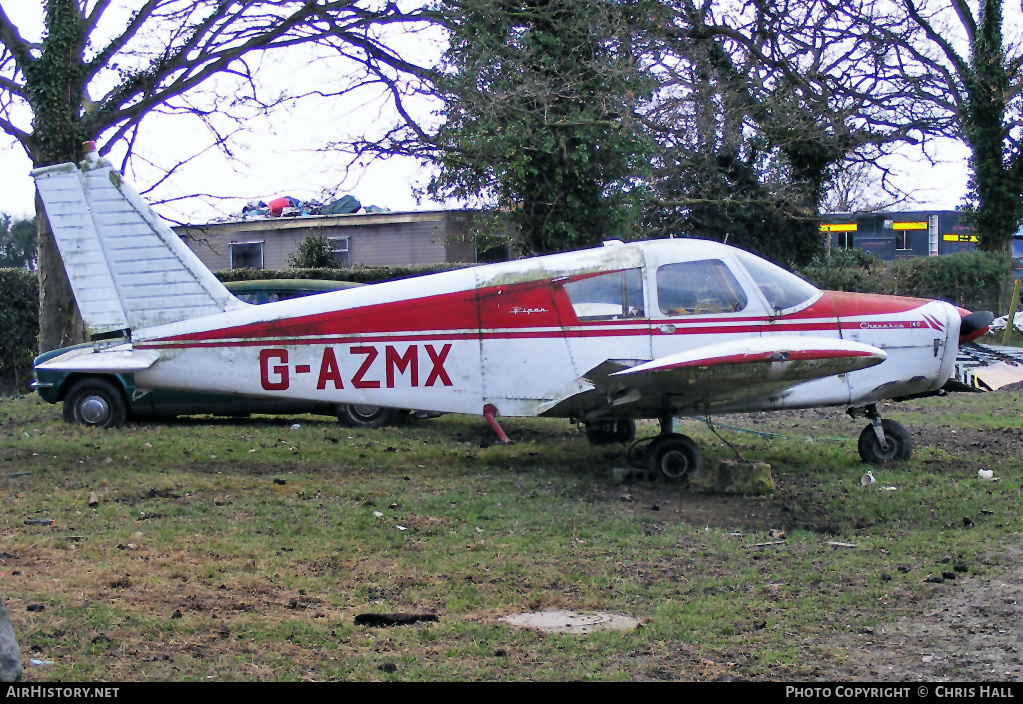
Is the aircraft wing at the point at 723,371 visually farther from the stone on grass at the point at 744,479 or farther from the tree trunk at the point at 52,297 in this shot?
the tree trunk at the point at 52,297

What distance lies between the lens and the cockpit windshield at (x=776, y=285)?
952 cm

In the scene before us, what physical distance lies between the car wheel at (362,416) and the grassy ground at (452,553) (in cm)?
108

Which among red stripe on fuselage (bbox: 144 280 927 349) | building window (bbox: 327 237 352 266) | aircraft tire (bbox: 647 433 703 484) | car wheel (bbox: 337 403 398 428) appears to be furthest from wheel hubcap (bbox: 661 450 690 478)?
building window (bbox: 327 237 352 266)

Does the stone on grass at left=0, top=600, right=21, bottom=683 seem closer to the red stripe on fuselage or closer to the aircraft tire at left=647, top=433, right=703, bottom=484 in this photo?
the red stripe on fuselage

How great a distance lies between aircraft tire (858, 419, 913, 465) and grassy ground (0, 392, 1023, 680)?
23 cm

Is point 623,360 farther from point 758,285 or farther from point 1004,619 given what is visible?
point 1004,619

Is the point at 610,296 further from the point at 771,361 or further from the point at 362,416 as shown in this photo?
the point at 362,416

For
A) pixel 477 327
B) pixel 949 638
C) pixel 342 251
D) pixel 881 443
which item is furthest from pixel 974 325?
pixel 342 251

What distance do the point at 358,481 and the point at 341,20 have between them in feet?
31.5

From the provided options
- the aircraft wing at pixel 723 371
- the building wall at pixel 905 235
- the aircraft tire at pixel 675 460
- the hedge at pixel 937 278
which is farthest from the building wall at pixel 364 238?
the building wall at pixel 905 235

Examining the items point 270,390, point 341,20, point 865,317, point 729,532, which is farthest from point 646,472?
point 341,20

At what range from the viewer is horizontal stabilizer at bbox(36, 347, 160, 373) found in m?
9.25
